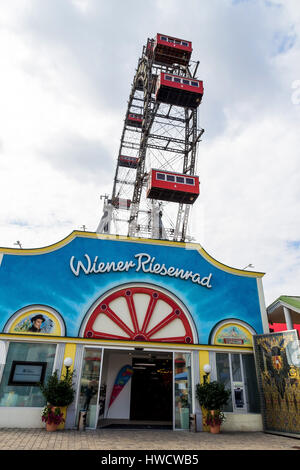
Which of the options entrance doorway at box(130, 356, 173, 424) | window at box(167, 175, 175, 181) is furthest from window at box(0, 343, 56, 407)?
window at box(167, 175, 175, 181)

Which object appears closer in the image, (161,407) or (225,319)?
(225,319)

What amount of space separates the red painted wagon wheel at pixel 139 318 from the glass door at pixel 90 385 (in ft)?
1.96

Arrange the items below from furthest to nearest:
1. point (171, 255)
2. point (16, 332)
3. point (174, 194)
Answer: point (174, 194) < point (171, 255) < point (16, 332)

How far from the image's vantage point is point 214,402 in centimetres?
868

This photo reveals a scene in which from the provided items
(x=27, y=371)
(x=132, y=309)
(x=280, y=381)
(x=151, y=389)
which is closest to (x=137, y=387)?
(x=151, y=389)

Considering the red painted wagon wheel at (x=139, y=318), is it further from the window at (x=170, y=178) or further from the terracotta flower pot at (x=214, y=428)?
the window at (x=170, y=178)

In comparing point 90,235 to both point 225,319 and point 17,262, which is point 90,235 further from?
point 225,319

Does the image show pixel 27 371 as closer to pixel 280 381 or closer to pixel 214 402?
pixel 214 402

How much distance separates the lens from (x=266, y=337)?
381 inches

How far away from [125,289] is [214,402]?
4.38m

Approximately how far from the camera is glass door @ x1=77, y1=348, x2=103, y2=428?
28.1ft

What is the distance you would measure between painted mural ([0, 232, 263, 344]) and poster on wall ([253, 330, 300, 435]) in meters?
1.26

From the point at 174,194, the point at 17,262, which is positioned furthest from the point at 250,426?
the point at 174,194
